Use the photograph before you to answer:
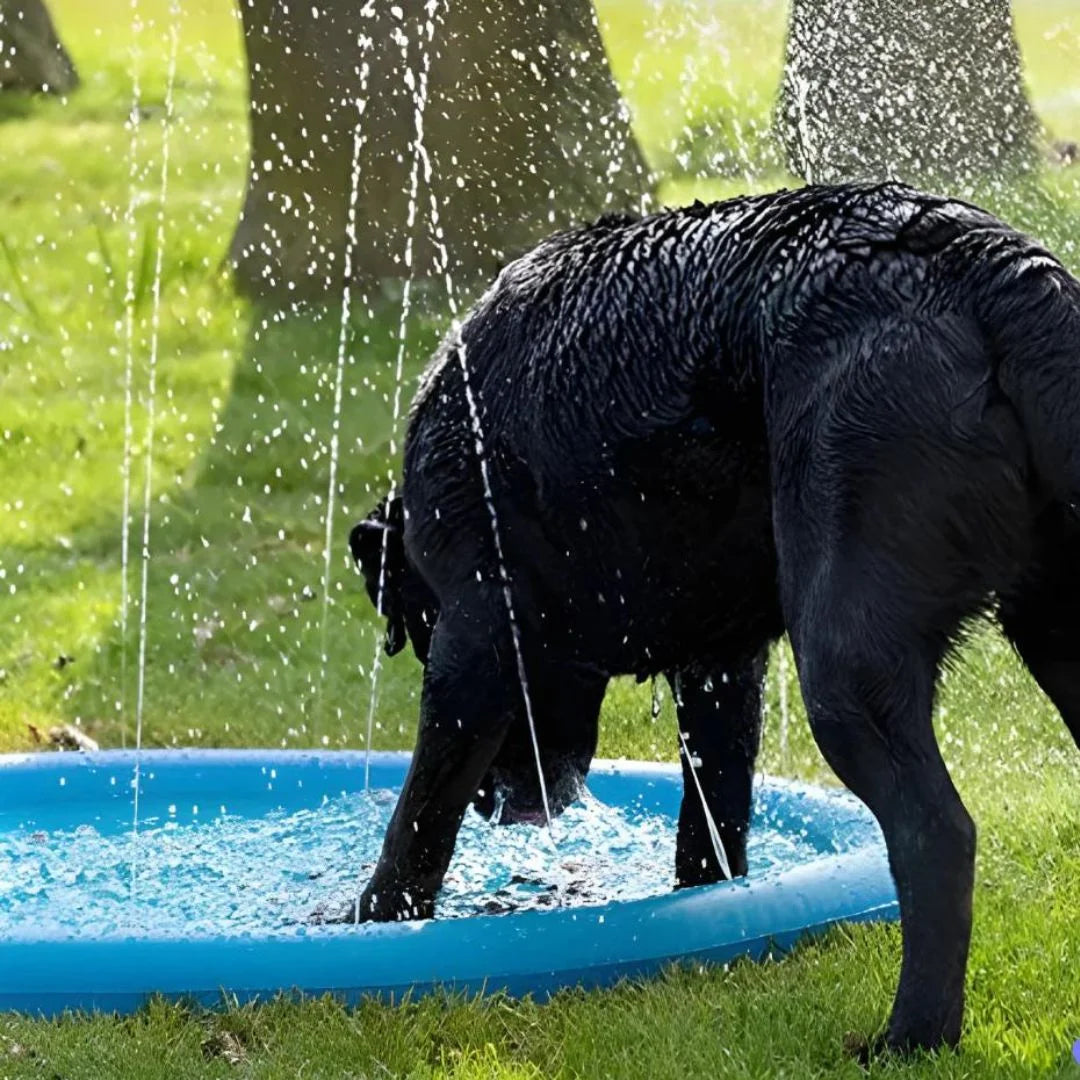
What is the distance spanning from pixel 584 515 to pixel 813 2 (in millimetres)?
7029

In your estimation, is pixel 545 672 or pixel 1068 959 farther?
pixel 545 672

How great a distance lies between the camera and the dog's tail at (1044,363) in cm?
298

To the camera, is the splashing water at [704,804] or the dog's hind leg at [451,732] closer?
the dog's hind leg at [451,732]

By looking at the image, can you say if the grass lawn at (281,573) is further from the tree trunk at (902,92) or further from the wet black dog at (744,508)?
the tree trunk at (902,92)

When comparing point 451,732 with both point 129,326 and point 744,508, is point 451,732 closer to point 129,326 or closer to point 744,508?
point 744,508

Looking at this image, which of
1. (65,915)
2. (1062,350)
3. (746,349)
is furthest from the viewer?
(65,915)

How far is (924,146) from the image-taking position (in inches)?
390

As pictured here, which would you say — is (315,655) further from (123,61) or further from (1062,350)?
(123,61)

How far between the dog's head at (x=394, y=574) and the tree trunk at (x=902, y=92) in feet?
18.3

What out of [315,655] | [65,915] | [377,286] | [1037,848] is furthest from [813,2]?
[65,915]

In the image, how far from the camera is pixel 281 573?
329 inches

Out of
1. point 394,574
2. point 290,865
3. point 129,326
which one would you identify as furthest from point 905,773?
point 129,326

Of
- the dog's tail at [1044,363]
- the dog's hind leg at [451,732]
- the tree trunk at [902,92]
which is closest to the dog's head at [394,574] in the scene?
the dog's hind leg at [451,732]

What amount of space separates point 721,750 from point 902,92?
643 cm
